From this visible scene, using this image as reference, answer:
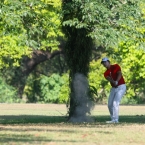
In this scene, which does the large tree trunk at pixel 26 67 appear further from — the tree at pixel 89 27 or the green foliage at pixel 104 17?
the green foliage at pixel 104 17

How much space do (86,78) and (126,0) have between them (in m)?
2.58

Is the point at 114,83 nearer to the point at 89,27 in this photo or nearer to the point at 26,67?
the point at 89,27

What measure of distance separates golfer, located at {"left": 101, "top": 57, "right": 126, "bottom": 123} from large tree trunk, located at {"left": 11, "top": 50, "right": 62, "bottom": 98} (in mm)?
48694

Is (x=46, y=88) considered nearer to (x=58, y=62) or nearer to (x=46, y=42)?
(x=46, y=42)

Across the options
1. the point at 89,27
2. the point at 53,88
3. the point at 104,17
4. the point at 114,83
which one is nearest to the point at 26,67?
the point at 53,88

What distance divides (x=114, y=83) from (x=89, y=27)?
5.91ft

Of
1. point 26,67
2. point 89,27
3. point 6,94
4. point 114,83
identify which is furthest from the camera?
point 26,67

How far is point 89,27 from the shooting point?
2167 centimetres

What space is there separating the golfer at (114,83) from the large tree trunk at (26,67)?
1917 inches

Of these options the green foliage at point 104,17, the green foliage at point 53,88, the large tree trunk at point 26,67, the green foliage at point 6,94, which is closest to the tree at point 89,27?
the green foliage at point 104,17

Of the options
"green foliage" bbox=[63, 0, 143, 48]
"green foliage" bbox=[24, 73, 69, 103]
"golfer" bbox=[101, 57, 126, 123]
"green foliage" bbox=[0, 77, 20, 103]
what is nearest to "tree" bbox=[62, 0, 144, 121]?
"green foliage" bbox=[63, 0, 143, 48]

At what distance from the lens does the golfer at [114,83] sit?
21984 millimetres

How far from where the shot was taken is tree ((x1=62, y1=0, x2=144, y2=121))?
21.1 m

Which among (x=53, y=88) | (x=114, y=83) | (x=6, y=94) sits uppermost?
(x=114, y=83)
